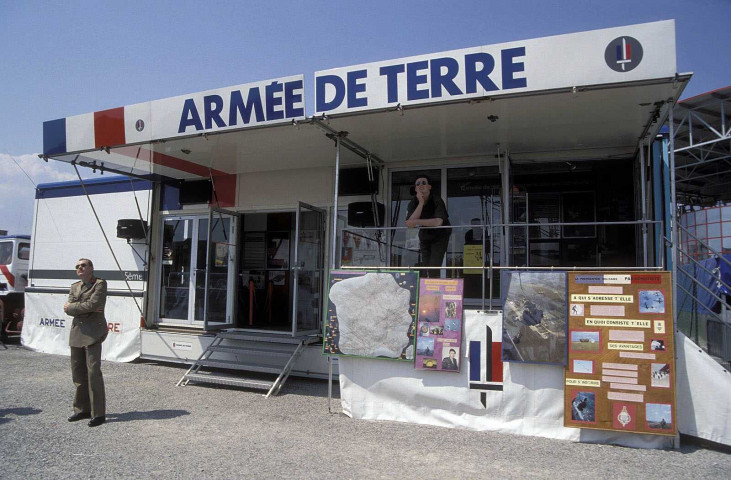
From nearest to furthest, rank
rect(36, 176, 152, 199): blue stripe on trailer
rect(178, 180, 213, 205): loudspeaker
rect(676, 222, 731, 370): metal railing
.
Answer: rect(676, 222, 731, 370): metal railing
rect(178, 180, 213, 205): loudspeaker
rect(36, 176, 152, 199): blue stripe on trailer

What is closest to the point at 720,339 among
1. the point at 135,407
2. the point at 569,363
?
the point at 569,363

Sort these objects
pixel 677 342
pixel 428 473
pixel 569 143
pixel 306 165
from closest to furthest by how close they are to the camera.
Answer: pixel 428 473
pixel 677 342
pixel 569 143
pixel 306 165

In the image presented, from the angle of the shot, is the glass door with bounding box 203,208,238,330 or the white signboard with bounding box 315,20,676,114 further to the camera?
the glass door with bounding box 203,208,238,330

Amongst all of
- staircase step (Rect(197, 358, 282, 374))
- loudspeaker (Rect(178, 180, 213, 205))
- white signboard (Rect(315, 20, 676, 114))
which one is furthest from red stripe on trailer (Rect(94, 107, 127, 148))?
staircase step (Rect(197, 358, 282, 374))

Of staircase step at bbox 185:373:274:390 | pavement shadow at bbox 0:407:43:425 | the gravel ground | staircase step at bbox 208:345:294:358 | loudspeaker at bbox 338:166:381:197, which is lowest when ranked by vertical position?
pavement shadow at bbox 0:407:43:425

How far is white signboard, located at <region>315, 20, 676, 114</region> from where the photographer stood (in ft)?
13.7

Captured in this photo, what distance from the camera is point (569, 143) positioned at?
632 cm

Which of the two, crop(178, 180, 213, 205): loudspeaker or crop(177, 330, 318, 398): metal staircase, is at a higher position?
crop(178, 180, 213, 205): loudspeaker

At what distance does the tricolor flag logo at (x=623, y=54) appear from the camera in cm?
417

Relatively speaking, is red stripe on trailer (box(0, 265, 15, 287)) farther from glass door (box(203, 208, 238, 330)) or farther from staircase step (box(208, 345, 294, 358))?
staircase step (box(208, 345, 294, 358))

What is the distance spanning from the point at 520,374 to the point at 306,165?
4382mm

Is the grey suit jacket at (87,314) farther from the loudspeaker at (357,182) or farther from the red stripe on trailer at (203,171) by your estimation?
the loudspeaker at (357,182)

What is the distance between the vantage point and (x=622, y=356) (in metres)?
4.38

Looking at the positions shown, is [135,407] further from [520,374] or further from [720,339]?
[720,339]
